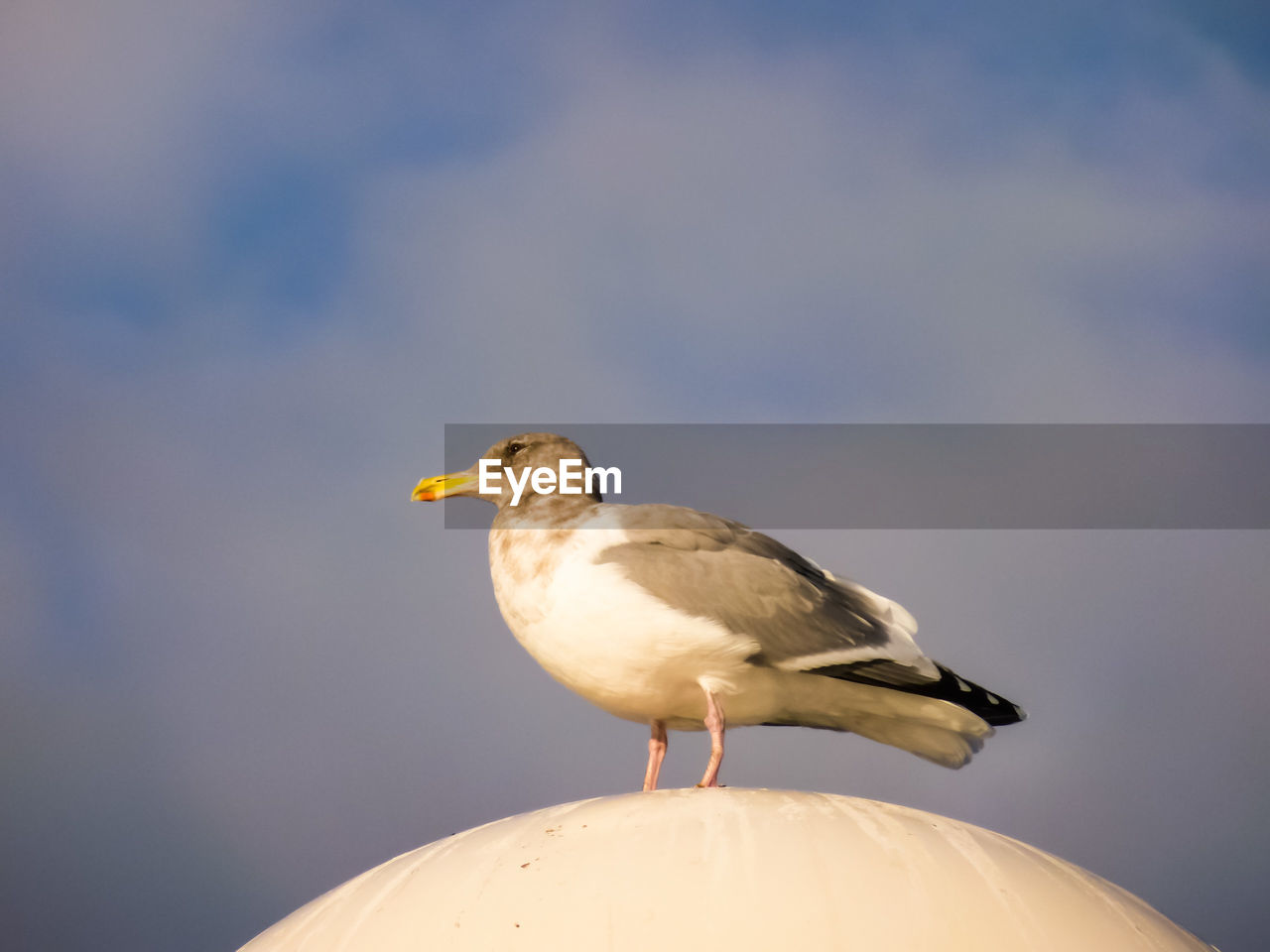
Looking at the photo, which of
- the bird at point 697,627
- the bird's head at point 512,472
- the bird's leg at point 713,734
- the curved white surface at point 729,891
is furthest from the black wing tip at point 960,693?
the bird's head at point 512,472

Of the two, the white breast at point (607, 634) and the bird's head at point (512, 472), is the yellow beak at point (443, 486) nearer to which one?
the bird's head at point (512, 472)

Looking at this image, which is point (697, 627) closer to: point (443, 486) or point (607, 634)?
point (607, 634)

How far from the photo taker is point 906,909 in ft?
8.49

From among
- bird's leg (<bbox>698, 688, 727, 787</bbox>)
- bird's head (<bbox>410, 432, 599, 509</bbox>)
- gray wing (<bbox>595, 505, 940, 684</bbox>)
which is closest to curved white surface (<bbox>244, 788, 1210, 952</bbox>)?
bird's leg (<bbox>698, 688, 727, 787</bbox>)

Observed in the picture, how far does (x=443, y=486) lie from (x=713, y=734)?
1.16m

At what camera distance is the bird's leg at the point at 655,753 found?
3.71 metres

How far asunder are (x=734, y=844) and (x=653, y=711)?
35.7 inches

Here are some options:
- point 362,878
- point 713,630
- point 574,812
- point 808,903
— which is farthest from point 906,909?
point 362,878

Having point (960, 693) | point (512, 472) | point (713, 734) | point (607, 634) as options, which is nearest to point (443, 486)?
point (512, 472)

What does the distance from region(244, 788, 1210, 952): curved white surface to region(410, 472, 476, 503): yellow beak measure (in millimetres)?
1212

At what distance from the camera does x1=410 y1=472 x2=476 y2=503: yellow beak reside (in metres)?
3.98

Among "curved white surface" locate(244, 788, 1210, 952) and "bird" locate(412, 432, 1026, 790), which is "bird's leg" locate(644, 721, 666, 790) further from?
"curved white surface" locate(244, 788, 1210, 952)

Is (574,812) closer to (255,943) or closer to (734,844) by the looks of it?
(734,844)

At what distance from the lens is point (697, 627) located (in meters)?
3.47
